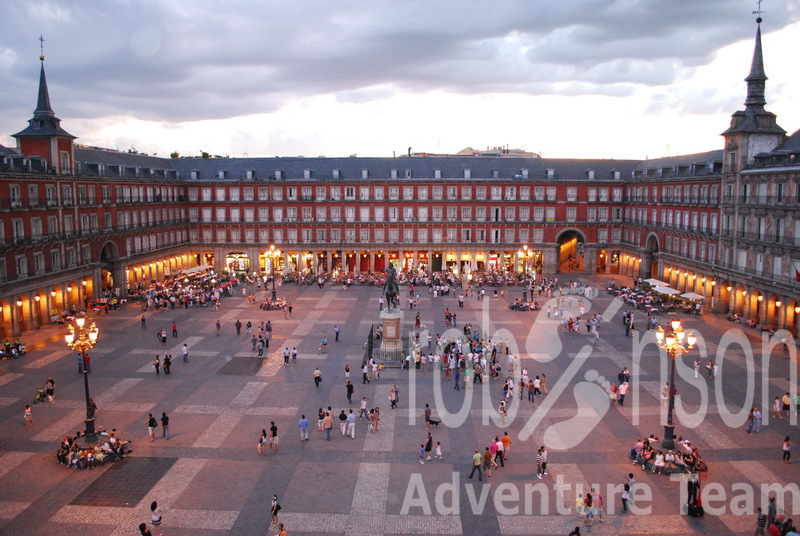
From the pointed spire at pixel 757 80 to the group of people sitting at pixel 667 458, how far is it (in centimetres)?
3927

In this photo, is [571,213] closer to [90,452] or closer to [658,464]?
[658,464]

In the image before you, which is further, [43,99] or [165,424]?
[43,99]

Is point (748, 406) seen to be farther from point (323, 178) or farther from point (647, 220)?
point (323, 178)

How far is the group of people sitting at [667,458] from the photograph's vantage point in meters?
23.5

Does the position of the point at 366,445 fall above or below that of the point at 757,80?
below

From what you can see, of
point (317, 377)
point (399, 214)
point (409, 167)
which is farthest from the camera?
point (409, 167)

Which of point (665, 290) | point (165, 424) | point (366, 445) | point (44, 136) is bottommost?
point (366, 445)

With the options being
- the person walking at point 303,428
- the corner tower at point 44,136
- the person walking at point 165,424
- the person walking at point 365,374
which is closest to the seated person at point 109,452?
the person walking at point 165,424

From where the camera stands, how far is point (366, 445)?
2617cm

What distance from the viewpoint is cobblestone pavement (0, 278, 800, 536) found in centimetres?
2050

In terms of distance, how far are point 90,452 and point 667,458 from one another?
2379 cm

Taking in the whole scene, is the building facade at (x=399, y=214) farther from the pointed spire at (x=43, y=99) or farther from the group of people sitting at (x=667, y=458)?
the group of people sitting at (x=667, y=458)

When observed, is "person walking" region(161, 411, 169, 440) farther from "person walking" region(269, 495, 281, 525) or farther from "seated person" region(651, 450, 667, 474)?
"seated person" region(651, 450, 667, 474)

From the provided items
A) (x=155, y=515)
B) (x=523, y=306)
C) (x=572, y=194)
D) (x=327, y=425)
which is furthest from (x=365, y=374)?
(x=572, y=194)
